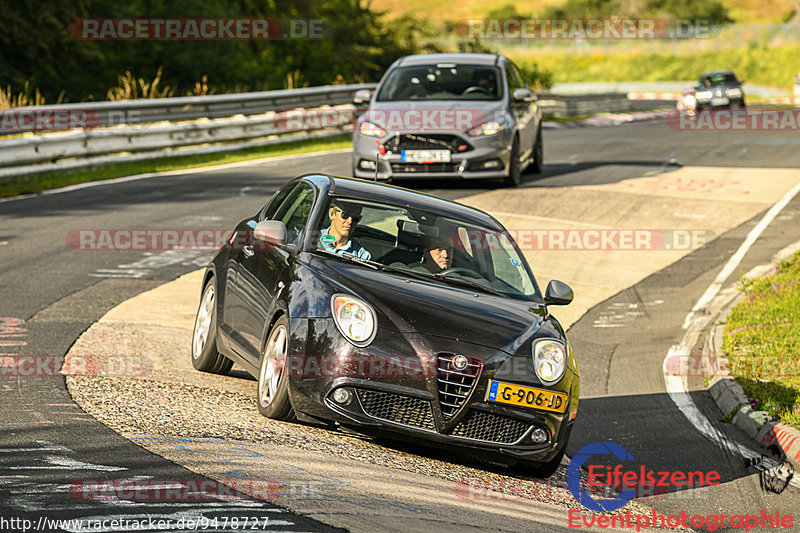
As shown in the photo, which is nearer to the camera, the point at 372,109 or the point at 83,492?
the point at 83,492

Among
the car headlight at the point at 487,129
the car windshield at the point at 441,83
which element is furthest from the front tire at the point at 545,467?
the car windshield at the point at 441,83

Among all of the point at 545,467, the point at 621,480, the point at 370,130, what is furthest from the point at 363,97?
the point at 545,467

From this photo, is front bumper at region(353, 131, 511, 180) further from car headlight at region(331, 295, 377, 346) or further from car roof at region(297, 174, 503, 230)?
car headlight at region(331, 295, 377, 346)

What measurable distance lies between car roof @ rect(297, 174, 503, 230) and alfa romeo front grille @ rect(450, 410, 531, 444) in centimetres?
189

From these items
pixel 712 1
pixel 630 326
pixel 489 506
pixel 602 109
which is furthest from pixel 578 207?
pixel 712 1

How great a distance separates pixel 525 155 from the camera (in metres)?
19.3

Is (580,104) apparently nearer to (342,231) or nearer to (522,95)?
(522,95)

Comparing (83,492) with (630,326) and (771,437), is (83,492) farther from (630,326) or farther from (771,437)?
(630,326)

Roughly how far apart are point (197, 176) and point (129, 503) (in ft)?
50.7

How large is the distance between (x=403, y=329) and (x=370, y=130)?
1054 cm

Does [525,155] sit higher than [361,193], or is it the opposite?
[361,193]

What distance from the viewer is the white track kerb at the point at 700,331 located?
881 cm

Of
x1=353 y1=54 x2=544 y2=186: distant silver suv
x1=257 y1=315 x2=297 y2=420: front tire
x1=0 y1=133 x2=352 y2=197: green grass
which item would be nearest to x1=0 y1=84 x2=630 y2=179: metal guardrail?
x1=0 y1=133 x2=352 y2=197: green grass

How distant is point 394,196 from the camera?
26.8ft
